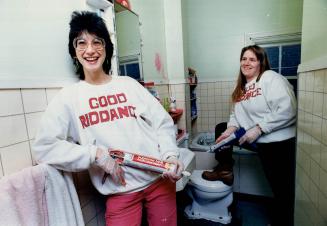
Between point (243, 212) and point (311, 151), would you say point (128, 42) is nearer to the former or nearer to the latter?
point (311, 151)

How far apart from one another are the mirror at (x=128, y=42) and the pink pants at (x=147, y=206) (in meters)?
0.75

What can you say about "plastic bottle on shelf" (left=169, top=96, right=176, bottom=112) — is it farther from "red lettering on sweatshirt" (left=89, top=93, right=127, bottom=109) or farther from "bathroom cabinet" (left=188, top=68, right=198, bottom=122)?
"red lettering on sweatshirt" (left=89, top=93, right=127, bottom=109)

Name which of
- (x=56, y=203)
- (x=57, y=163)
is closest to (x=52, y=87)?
(x=57, y=163)

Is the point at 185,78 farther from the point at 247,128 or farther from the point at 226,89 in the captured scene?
the point at 247,128

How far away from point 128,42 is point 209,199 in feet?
4.57

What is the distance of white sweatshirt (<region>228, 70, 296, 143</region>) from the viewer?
1.48m

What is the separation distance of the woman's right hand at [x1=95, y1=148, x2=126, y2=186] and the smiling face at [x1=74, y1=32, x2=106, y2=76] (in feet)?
1.20

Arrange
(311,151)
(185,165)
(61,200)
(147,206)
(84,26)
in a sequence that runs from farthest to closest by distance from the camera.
Answer: (185,165) < (311,151) < (147,206) < (84,26) < (61,200)

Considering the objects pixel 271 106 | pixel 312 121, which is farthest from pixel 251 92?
pixel 312 121

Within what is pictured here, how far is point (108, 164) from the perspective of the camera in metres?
0.83

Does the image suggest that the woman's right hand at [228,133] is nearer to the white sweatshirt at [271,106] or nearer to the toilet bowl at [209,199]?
the white sweatshirt at [271,106]

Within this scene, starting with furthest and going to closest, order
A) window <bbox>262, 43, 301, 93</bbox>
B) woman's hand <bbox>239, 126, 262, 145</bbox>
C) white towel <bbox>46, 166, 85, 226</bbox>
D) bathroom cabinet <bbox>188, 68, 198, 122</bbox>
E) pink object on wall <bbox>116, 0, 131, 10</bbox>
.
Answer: bathroom cabinet <bbox>188, 68, 198, 122</bbox>, window <bbox>262, 43, 301, 93</bbox>, woman's hand <bbox>239, 126, 262, 145</bbox>, pink object on wall <bbox>116, 0, 131, 10</bbox>, white towel <bbox>46, 166, 85, 226</bbox>

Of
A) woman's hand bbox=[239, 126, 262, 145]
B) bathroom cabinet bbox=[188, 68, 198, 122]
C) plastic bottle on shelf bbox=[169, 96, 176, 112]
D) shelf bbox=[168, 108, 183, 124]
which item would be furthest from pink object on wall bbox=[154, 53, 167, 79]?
woman's hand bbox=[239, 126, 262, 145]

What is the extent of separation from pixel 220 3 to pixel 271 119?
74.4 inches
